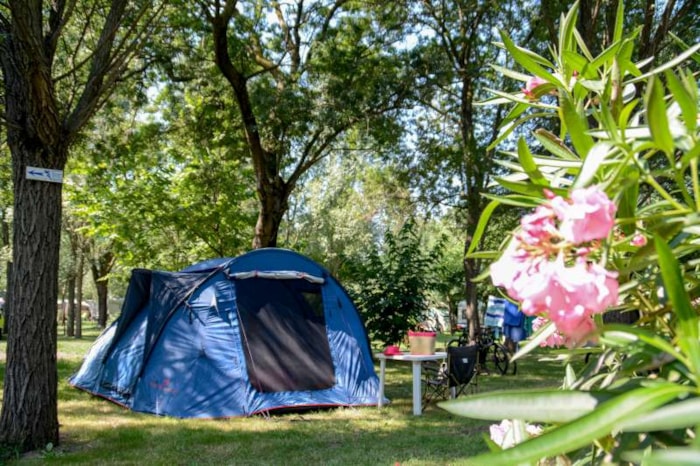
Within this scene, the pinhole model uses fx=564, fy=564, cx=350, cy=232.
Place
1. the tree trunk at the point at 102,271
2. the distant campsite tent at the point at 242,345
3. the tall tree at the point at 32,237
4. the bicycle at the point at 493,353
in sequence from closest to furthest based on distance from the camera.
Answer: the tall tree at the point at 32,237
the distant campsite tent at the point at 242,345
the bicycle at the point at 493,353
the tree trunk at the point at 102,271

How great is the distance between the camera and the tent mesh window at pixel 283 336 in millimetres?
5812

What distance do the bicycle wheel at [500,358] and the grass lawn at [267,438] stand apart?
129 inches

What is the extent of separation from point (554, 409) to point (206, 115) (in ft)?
30.2

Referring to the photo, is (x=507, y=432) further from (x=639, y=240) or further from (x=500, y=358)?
(x=500, y=358)

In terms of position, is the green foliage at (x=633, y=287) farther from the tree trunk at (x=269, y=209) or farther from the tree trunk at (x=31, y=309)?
the tree trunk at (x=269, y=209)

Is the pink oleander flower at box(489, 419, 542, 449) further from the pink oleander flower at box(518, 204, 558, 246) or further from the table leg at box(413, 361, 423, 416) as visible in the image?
the table leg at box(413, 361, 423, 416)

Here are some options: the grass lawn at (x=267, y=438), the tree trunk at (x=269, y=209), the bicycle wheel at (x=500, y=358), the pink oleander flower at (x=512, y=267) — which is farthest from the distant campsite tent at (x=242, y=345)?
the pink oleander flower at (x=512, y=267)

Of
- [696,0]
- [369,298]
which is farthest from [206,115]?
[696,0]

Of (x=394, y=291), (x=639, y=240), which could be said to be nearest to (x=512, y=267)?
(x=639, y=240)

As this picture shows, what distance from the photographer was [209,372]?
567cm

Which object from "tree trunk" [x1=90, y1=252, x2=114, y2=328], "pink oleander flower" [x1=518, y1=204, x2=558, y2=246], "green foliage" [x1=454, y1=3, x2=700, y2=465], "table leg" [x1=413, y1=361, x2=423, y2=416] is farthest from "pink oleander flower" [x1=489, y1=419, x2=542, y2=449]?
"tree trunk" [x1=90, y1=252, x2=114, y2=328]

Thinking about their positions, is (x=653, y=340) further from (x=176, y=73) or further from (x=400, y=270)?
(x=176, y=73)

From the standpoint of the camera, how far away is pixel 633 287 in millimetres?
886

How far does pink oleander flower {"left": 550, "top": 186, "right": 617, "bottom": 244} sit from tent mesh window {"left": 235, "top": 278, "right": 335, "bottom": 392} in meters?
5.31
